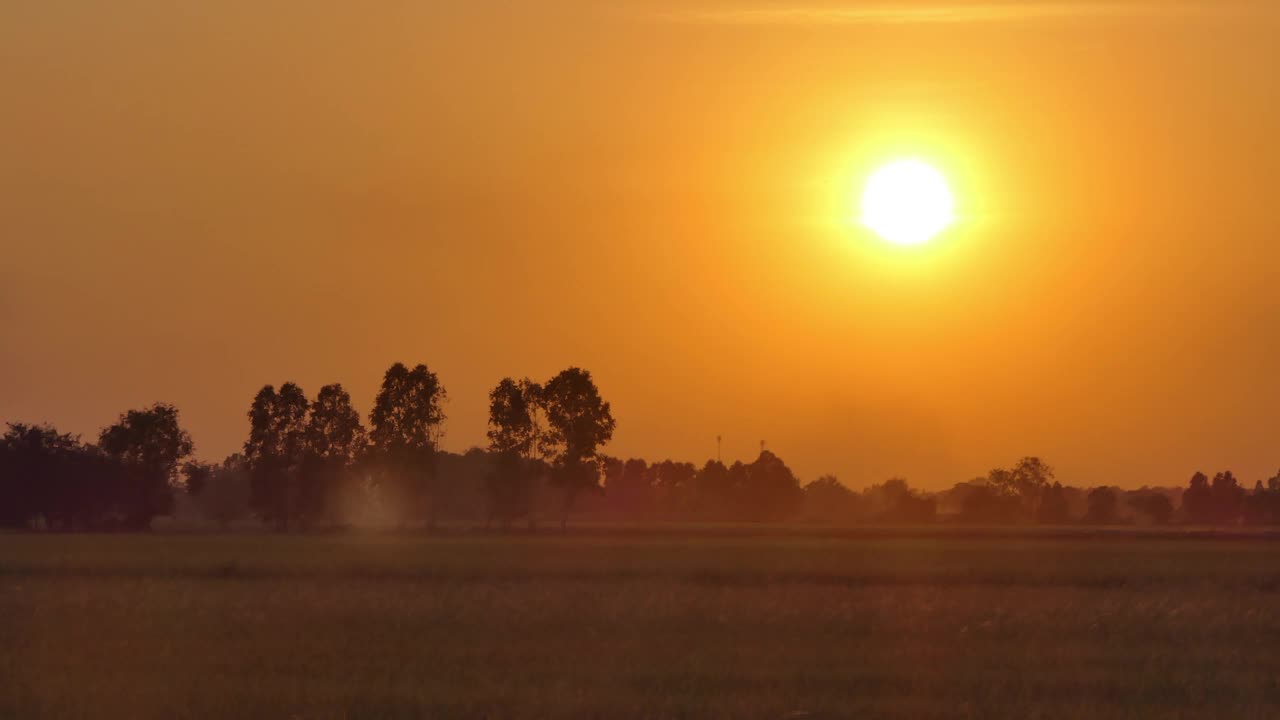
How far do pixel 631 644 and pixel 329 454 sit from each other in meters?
140

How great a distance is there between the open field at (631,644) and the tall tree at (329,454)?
333ft

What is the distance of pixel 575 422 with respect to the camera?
147m

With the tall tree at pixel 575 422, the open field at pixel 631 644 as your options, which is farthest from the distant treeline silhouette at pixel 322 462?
the open field at pixel 631 644

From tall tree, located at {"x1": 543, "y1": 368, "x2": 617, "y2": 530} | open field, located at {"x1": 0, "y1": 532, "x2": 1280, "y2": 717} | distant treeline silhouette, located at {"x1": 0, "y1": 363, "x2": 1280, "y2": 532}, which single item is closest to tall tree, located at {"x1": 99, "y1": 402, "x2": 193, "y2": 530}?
distant treeline silhouette, located at {"x1": 0, "y1": 363, "x2": 1280, "y2": 532}

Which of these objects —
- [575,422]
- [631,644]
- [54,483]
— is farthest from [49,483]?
[631,644]

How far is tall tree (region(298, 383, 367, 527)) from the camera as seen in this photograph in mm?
160375

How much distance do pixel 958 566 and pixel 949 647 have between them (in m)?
36.8

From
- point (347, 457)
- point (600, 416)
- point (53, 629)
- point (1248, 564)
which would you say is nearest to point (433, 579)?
point (53, 629)

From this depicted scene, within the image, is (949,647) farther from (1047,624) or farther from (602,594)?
Result: (602,594)

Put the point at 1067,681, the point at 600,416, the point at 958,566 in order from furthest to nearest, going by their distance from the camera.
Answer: the point at 600,416, the point at 958,566, the point at 1067,681

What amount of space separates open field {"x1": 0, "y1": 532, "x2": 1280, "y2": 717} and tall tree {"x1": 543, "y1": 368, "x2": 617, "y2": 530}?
8696 centimetres

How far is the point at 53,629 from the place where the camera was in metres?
34.0

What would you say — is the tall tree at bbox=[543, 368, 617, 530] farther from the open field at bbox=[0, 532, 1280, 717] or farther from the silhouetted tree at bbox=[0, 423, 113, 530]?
the open field at bbox=[0, 532, 1280, 717]

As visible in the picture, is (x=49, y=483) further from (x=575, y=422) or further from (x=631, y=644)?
(x=631, y=644)
